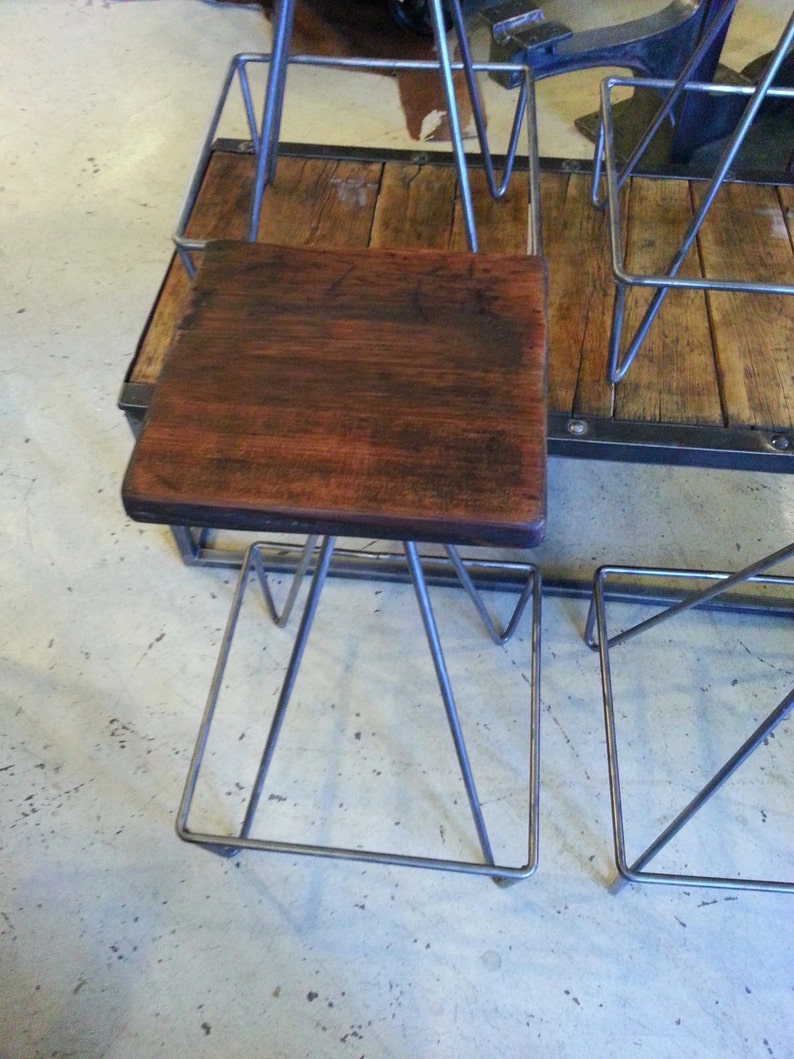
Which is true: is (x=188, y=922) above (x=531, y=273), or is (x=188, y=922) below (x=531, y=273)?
below

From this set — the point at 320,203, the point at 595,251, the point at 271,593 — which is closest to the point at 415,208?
the point at 320,203

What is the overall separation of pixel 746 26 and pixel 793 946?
98.5 inches

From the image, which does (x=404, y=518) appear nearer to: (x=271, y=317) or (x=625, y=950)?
(x=271, y=317)

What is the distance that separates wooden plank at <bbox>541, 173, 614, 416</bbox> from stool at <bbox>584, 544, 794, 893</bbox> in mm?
274

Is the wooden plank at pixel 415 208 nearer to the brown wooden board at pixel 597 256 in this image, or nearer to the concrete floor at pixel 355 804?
the brown wooden board at pixel 597 256

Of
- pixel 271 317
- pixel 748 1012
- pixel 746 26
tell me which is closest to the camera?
pixel 271 317

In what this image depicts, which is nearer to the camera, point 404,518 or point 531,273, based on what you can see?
point 404,518

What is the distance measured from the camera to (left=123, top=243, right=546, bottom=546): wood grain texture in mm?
607

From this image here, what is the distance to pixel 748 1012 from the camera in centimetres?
99

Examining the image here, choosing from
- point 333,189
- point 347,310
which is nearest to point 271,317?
point 347,310

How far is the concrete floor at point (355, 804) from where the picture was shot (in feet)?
3.25

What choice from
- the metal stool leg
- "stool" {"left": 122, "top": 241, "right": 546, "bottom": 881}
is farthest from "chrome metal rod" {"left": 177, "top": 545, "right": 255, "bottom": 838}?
"stool" {"left": 122, "top": 241, "right": 546, "bottom": 881}

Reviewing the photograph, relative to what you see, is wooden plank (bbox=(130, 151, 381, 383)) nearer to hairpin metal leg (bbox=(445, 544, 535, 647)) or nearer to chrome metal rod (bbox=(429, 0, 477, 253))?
chrome metal rod (bbox=(429, 0, 477, 253))

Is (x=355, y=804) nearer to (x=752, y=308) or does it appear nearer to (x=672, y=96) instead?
(x=752, y=308)
